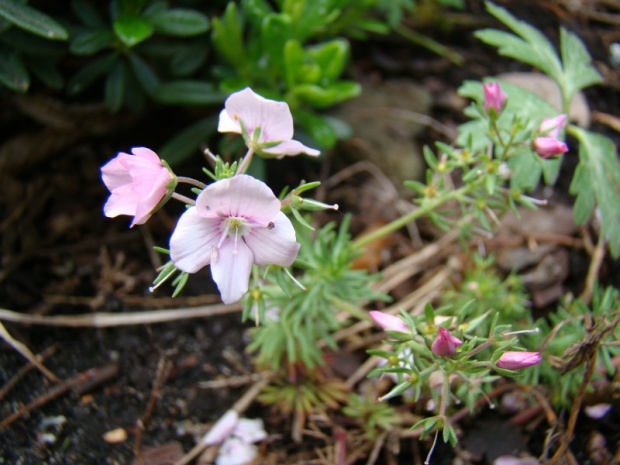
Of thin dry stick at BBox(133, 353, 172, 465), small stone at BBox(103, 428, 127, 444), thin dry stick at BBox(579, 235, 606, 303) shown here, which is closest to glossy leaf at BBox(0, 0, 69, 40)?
thin dry stick at BBox(133, 353, 172, 465)

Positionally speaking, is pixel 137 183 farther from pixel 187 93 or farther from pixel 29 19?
pixel 187 93

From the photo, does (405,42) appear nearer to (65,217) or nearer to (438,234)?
(438,234)

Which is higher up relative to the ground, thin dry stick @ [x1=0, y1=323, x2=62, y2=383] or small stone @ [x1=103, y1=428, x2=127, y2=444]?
thin dry stick @ [x1=0, y1=323, x2=62, y2=383]

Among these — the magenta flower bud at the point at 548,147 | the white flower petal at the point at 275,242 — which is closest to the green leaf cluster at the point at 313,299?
the white flower petal at the point at 275,242

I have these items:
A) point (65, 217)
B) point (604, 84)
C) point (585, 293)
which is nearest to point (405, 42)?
point (604, 84)

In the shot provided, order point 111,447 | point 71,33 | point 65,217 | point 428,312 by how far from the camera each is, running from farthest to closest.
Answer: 1. point 65,217
2. point 71,33
3. point 111,447
4. point 428,312

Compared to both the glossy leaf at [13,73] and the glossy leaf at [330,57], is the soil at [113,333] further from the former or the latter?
the glossy leaf at [330,57]

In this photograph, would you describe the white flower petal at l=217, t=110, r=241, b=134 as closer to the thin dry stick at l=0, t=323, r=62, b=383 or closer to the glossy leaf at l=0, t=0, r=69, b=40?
the glossy leaf at l=0, t=0, r=69, b=40
